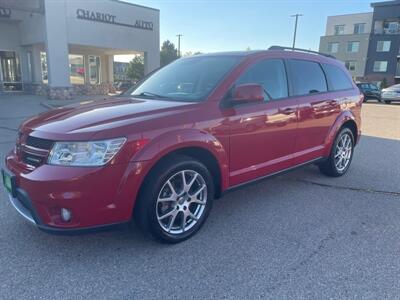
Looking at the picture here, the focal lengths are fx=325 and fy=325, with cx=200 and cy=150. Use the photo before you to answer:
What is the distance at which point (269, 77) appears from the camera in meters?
3.87

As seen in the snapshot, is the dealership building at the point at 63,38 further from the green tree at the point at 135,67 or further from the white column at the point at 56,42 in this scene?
the green tree at the point at 135,67

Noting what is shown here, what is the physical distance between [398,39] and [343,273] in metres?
51.7

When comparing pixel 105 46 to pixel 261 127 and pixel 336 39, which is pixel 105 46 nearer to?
pixel 261 127

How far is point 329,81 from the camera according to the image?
15.9 feet

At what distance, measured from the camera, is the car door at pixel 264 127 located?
135 inches

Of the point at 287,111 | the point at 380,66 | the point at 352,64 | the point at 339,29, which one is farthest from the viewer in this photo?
the point at 339,29

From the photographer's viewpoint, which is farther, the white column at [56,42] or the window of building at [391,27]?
the window of building at [391,27]

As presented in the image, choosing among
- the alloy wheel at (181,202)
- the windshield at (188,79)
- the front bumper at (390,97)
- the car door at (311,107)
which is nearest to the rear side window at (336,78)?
the car door at (311,107)

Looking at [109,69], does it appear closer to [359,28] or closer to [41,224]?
[41,224]

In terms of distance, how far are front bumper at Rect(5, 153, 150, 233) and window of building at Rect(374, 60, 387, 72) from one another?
52.4m

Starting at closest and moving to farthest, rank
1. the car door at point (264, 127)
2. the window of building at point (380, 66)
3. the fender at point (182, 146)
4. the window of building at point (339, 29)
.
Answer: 1. the fender at point (182, 146)
2. the car door at point (264, 127)
3. the window of building at point (380, 66)
4. the window of building at point (339, 29)

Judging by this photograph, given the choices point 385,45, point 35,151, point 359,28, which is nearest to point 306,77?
point 35,151

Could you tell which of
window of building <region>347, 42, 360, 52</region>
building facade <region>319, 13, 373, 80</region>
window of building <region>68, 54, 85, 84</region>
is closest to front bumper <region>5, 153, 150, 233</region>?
window of building <region>68, 54, 85, 84</region>

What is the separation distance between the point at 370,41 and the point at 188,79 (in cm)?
5169
